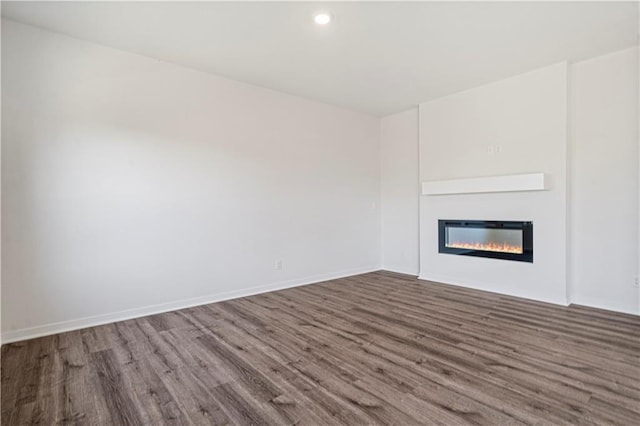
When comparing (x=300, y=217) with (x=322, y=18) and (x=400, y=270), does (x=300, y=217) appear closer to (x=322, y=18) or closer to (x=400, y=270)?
(x=400, y=270)

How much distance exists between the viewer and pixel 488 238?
4289 mm

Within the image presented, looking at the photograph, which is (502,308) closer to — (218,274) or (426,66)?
(426,66)

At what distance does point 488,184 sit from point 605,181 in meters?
1.13

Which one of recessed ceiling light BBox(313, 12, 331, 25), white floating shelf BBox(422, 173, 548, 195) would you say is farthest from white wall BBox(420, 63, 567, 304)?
recessed ceiling light BBox(313, 12, 331, 25)

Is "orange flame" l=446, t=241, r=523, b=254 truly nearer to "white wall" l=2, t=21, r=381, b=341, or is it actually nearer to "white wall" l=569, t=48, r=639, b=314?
"white wall" l=569, t=48, r=639, b=314

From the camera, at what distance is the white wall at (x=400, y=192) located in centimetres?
532

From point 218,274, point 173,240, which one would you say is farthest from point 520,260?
point 173,240

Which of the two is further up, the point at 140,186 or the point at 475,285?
the point at 140,186

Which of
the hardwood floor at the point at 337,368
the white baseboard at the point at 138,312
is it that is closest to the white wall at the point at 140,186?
the white baseboard at the point at 138,312

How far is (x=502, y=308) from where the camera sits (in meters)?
3.51

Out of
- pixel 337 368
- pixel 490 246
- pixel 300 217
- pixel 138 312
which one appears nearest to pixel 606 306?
pixel 490 246

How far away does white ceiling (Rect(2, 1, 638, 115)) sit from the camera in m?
2.60

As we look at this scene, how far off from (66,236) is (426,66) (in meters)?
4.08

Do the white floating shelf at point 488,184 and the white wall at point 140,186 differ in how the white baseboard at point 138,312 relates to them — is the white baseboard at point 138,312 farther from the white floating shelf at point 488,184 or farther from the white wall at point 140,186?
the white floating shelf at point 488,184
